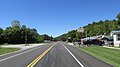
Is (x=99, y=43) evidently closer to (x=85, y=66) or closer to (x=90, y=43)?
(x=90, y=43)

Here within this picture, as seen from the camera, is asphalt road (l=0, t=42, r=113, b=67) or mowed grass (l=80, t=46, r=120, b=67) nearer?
asphalt road (l=0, t=42, r=113, b=67)

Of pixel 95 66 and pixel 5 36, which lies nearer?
pixel 95 66

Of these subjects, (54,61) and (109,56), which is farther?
(109,56)

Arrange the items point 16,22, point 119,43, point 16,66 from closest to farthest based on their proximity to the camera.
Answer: point 16,66 < point 119,43 < point 16,22

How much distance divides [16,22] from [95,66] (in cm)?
13346

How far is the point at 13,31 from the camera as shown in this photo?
106688 millimetres

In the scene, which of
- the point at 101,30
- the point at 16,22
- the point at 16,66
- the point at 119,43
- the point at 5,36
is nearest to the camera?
the point at 16,66

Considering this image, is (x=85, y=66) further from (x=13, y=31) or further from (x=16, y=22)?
(x=16, y=22)

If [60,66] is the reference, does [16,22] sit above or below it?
above

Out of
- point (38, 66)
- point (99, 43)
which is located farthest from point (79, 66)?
point (99, 43)

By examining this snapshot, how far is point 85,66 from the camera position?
15891 mm

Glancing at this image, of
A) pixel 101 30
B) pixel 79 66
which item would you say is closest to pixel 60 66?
pixel 79 66

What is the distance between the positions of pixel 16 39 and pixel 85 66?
92.6 meters

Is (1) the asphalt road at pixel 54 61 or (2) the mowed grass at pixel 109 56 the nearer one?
(1) the asphalt road at pixel 54 61
